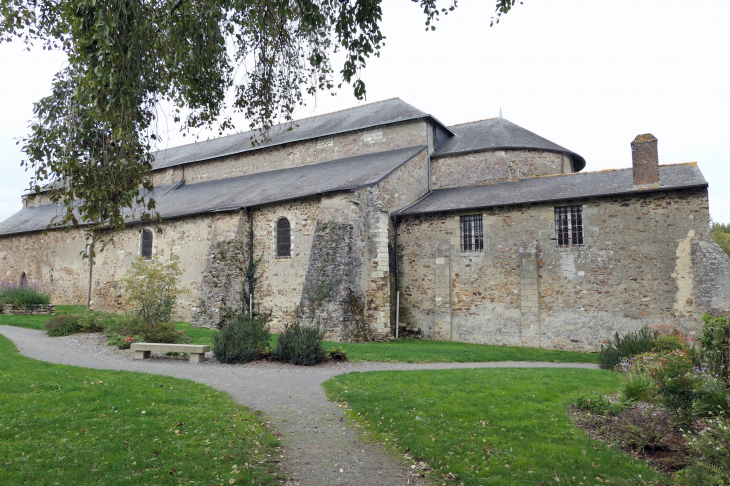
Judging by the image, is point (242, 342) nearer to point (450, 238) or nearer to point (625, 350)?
point (450, 238)

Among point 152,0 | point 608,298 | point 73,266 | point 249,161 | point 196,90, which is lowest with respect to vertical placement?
point 608,298

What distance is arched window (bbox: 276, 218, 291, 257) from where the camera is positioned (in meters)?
18.3

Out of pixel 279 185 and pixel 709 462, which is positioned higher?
pixel 279 185

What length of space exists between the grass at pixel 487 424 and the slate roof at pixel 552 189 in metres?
7.25

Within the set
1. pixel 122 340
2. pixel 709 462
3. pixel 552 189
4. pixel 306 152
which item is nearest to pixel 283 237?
pixel 306 152

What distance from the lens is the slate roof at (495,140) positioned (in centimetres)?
1975

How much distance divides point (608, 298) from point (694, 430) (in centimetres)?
964

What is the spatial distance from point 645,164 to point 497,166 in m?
5.98

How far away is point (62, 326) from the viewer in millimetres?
14531

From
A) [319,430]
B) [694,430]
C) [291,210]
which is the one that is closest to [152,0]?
[319,430]

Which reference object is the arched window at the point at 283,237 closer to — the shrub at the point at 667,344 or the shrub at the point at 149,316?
the shrub at the point at 149,316

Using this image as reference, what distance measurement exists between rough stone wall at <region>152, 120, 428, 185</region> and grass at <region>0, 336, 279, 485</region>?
50.4ft

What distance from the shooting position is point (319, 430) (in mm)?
6168

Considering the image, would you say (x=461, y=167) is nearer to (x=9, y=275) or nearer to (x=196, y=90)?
(x=196, y=90)
